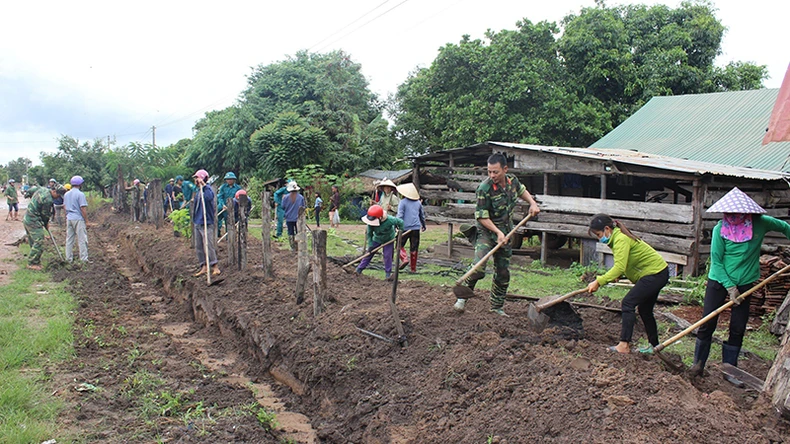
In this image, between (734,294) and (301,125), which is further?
(301,125)

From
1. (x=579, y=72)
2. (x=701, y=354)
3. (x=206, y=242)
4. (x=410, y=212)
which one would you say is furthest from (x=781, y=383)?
(x=579, y=72)

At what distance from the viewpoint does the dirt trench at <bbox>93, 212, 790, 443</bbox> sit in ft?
10.7

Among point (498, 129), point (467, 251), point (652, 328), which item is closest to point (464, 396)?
point (652, 328)

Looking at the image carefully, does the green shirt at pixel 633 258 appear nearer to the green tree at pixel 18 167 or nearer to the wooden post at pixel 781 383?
the wooden post at pixel 781 383

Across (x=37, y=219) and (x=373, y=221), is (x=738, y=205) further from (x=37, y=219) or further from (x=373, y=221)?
(x=37, y=219)

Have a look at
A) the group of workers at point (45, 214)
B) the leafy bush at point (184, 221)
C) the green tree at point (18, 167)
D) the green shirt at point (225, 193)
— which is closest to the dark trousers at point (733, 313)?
the green shirt at point (225, 193)

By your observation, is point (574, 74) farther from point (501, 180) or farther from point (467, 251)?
point (501, 180)

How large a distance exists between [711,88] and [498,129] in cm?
889

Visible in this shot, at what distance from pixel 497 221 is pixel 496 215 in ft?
0.23

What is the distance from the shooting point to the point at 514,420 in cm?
350

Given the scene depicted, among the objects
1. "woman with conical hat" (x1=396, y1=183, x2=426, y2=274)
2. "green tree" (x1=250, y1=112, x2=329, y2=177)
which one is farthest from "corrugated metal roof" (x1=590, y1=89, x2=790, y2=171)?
"green tree" (x1=250, y1=112, x2=329, y2=177)

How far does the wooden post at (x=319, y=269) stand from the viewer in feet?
20.6

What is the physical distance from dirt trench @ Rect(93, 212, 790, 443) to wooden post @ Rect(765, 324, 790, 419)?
0.10m

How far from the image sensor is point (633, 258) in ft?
15.7
